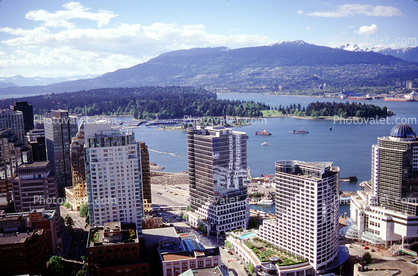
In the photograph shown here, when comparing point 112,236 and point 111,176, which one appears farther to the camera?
point 111,176

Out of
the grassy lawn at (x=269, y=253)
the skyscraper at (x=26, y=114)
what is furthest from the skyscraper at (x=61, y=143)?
the grassy lawn at (x=269, y=253)

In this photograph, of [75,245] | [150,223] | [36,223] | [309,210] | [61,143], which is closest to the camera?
[309,210]

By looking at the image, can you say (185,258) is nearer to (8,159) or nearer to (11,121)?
(8,159)

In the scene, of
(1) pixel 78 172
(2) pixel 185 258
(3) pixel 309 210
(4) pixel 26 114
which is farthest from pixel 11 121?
(3) pixel 309 210

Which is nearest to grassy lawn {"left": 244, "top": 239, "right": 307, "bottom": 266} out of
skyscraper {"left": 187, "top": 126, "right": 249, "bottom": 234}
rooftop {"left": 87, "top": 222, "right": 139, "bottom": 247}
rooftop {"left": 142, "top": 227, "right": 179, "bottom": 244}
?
skyscraper {"left": 187, "top": 126, "right": 249, "bottom": 234}

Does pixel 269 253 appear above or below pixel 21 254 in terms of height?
below

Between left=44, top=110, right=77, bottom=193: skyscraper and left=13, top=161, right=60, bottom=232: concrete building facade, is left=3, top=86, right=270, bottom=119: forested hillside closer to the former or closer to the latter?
left=44, top=110, right=77, bottom=193: skyscraper

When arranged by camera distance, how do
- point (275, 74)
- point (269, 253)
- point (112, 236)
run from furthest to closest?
1. point (275, 74)
2. point (269, 253)
3. point (112, 236)
